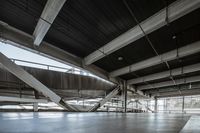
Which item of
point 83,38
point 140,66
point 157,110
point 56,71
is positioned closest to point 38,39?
point 83,38

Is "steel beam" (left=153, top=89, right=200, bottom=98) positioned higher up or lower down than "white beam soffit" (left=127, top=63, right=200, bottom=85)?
lower down

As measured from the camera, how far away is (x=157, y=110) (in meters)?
22.4

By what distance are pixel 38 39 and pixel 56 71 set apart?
4.23 m

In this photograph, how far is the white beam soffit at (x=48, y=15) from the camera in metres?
5.38

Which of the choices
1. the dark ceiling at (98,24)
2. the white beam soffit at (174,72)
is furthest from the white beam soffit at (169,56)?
the white beam soffit at (174,72)

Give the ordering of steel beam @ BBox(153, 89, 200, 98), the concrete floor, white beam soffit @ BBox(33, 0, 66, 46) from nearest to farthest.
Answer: the concrete floor → white beam soffit @ BBox(33, 0, 66, 46) → steel beam @ BBox(153, 89, 200, 98)

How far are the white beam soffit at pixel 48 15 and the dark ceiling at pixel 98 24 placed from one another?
23cm

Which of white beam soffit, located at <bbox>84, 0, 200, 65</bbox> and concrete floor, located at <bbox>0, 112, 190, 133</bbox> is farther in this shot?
white beam soffit, located at <bbox>84, 0, 200, 65</bbox>

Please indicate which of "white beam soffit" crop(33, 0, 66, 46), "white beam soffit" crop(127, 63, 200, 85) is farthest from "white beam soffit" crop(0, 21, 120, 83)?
"white beam soffit" crop(127, 63, 200, 85)

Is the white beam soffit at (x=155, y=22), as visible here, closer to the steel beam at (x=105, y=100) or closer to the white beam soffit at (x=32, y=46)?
the white beam soffit at (x=32, y=46)

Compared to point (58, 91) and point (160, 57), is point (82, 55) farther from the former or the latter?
point (160, 57)

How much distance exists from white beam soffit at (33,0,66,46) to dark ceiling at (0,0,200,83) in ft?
0.74

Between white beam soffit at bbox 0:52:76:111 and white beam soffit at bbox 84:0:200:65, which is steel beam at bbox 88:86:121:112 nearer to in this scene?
white beam soffit at bbox 0:52:76:111

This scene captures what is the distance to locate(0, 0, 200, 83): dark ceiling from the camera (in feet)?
18.6
